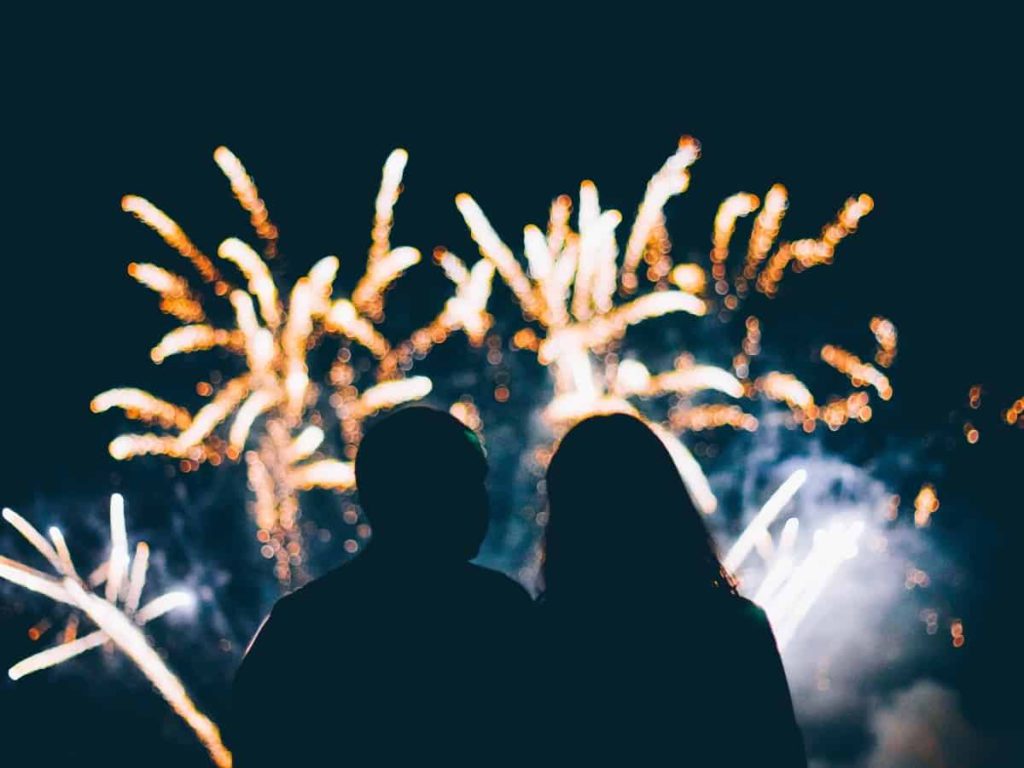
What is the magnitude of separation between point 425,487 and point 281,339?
22.3ft

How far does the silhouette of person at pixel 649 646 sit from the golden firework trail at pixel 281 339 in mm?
5810

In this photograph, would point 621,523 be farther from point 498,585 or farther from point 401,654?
point 401,654

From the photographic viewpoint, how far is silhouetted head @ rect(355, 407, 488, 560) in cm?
188

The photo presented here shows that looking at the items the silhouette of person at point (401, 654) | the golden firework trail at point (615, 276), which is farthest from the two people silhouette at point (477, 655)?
the golden firework trail at point (615, 276)

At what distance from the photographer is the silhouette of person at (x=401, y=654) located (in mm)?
1753

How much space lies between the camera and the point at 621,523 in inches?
80.2

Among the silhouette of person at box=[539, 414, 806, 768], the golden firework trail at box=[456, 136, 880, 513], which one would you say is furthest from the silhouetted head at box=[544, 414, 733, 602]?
the golden firework trail at box=[456, 136, 880, 513]

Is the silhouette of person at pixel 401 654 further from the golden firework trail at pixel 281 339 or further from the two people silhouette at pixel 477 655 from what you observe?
the golden firework trail at pixel 281 339

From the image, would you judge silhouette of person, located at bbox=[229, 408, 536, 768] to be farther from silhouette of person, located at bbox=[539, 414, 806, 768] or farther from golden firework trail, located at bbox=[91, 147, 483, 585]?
golden firework trail, located at bbox=[91, 147, 483, 585]

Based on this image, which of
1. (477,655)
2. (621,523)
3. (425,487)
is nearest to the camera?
(477,655)

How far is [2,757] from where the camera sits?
10367mm

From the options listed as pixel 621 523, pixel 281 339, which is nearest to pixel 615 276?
pixel 281 339

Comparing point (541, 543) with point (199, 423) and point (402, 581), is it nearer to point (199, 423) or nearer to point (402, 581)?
point (402, 581)

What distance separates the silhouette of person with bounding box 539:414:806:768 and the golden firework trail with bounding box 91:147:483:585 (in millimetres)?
5810
